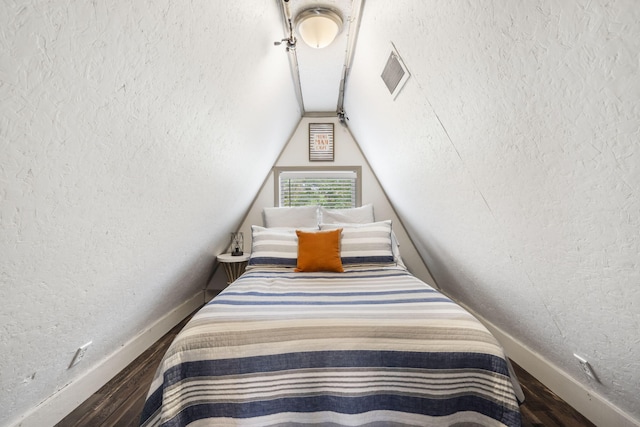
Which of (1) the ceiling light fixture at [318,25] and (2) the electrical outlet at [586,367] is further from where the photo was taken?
(1) the ceiling light fixture at [318,25]

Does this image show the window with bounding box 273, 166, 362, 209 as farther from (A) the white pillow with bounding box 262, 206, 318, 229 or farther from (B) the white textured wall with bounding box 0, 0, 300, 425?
(B) the white textured wall with bounding box 0, 0, 300, 425

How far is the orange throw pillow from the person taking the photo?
7.16ft

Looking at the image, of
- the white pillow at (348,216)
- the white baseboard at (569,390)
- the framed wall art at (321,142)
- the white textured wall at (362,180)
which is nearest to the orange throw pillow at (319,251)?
the white pillow at (348,216)

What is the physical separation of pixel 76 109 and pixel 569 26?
1305mm

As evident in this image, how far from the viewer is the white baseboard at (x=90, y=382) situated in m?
1.31

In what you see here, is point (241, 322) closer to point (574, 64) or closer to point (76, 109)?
point (76, 109)

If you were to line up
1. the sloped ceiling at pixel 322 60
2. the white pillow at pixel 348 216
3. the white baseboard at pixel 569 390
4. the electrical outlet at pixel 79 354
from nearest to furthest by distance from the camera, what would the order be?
the white baseboard at pixel 569 390
the electrical outlet at pixel 79 354
the sloped ceiling at pixel 322 60
the white pillow at pixel 348 216

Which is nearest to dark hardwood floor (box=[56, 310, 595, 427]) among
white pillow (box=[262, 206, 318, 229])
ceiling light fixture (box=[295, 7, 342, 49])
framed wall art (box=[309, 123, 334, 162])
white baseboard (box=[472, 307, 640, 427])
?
white baseboard (box=[472, 307, 640, 427])

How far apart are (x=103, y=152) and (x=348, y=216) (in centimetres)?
229

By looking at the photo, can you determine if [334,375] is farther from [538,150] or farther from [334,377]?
[538,150]

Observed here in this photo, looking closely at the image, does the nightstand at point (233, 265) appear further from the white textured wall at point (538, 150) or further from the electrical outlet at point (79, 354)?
the white textured wall at point (538, 150)

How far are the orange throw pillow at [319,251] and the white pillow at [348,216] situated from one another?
63 cm

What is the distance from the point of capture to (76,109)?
31.6 inches

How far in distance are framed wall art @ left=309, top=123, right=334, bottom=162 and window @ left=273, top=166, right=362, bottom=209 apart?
17cm
